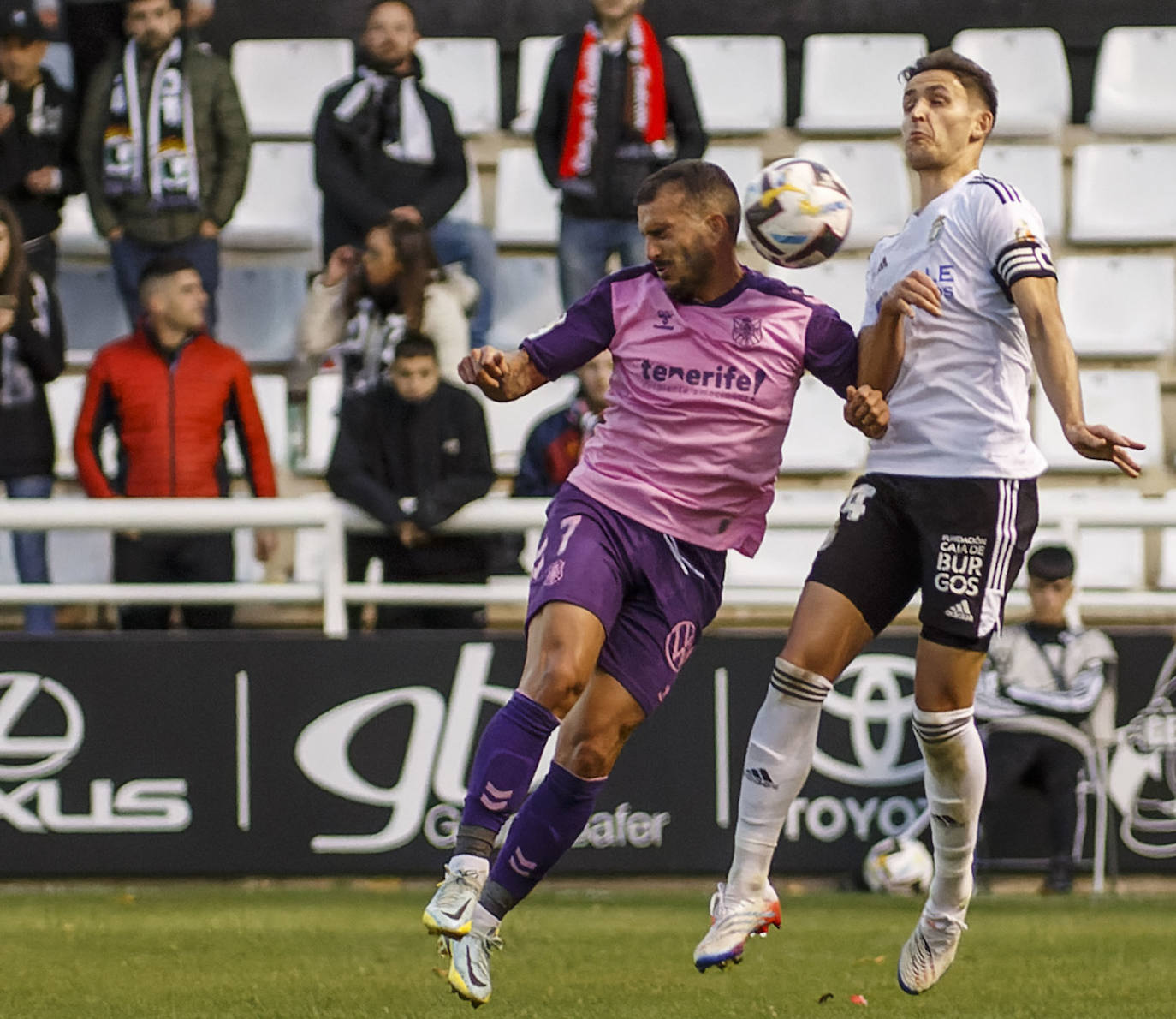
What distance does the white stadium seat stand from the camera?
479 inches

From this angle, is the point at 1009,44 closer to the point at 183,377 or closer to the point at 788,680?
the point at 183,377

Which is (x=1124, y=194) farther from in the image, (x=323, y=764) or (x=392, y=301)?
(x=323, y=764)

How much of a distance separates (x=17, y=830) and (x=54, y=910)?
0.83 meters

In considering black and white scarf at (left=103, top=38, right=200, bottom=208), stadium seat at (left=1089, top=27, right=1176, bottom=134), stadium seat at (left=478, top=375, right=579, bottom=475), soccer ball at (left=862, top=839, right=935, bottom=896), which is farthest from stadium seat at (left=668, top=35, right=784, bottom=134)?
soccer ball at (left=862, top=839, right=935, bottom=896)

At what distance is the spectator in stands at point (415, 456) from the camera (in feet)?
28.8

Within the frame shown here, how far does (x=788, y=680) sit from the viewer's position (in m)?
5.54

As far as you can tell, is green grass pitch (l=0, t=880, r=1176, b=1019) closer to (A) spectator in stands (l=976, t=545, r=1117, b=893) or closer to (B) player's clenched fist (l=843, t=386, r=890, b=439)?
(A) spectator in stands (l=976, t=545, r=1117, b=893)

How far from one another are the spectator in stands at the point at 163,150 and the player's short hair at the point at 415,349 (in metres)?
1.55

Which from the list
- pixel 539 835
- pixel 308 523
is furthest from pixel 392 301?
pixel 539 835

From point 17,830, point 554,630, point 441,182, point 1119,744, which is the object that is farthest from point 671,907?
point 441,182

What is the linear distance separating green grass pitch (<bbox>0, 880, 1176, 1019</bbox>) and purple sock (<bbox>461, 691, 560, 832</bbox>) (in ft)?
2.00

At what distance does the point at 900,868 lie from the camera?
8.44 m

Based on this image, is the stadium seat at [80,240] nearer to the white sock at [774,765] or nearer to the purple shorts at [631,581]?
the purple shorts at [631,581]

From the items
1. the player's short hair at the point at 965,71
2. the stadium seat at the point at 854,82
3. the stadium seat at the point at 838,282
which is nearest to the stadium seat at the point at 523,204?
the stadium seat at the point at 838,282
